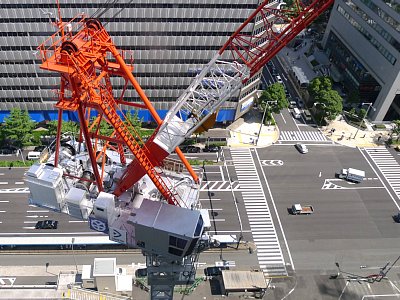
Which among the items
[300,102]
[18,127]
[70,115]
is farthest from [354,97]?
[18,127]

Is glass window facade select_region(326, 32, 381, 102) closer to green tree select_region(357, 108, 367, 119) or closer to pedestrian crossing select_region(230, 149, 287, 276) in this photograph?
green tree select_region(357, 108, 367, 119)

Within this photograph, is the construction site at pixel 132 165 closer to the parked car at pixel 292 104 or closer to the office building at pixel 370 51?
the office building at pixel 370 51

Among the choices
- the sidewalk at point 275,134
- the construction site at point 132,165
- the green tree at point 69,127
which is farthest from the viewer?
the sidewalk at point 275,134

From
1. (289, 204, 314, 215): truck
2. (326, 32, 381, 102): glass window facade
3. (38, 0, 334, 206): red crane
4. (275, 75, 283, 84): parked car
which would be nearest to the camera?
(38, 0, 334, 206): red crane

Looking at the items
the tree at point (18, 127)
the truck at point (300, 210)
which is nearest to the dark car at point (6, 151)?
the tree at point (18, 127)

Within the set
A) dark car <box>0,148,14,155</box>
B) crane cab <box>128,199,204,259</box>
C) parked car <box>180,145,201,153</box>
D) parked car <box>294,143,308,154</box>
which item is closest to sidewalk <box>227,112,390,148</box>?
parked car <box>294,143,308,154</box>

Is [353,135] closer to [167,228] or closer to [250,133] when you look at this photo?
[250,133]

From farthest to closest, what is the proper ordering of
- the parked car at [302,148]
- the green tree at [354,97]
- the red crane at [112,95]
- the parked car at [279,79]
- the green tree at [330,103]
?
the parked car at [279,79] < the green tree at [354,97] < the green tree at [330,103] < the parked car at [302,148] < the red crane at [112,95]
